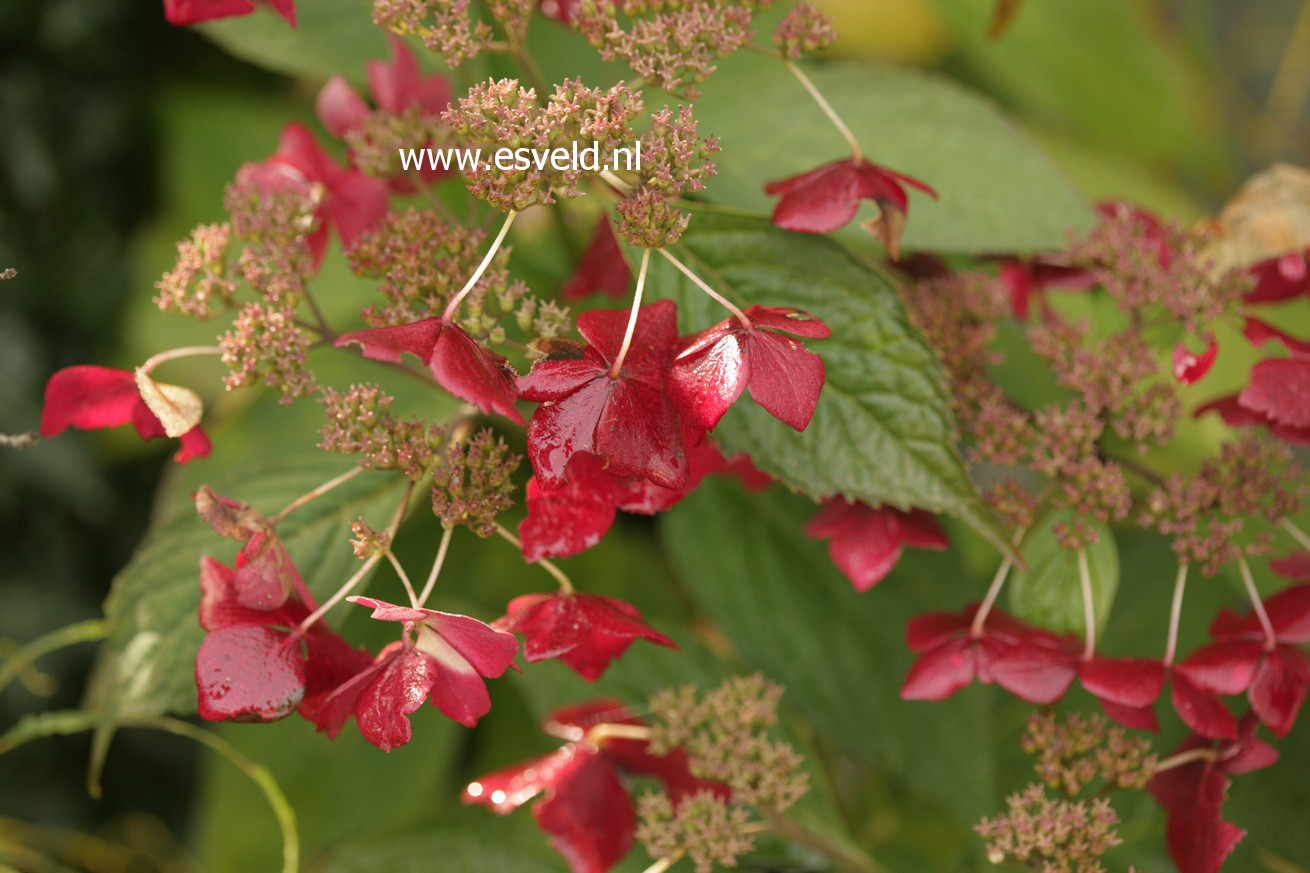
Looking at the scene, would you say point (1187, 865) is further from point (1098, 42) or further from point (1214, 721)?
point (1098, 42)

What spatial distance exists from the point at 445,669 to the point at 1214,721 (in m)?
0.34

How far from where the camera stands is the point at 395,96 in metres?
0.62

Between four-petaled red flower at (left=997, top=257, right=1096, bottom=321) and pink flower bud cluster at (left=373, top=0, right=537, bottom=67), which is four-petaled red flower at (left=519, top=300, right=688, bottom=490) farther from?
four-petaled red flower at (left=997, top=257, right=1096, bottom=321)

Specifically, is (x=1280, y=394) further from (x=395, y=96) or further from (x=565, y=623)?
(x=395, y=96)

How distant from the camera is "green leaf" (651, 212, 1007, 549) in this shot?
19.4 inches

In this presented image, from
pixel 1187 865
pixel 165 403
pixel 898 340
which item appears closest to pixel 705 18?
pixel 898 340

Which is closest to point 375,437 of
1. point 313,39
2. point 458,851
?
point 458,851

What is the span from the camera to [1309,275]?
0.59 metres

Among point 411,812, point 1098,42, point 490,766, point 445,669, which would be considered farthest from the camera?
point 1098,42

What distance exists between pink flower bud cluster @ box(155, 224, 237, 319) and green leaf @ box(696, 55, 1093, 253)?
0.28 meters

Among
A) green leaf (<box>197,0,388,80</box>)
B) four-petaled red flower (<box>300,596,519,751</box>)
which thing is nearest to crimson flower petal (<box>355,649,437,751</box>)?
four-petaled red flower (<box>300,596,519,751</box>)

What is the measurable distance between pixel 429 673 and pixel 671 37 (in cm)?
27

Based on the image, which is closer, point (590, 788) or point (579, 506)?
point (579, 506)

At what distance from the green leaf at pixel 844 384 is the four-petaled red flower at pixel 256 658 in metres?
0.20
